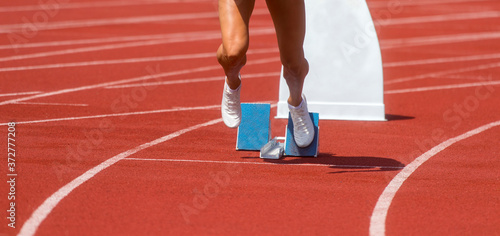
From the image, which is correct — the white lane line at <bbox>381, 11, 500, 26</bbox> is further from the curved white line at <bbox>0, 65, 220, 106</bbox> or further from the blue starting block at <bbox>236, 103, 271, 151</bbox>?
the blue starting block at <bbox>236, 103, 271, 151</bbox>

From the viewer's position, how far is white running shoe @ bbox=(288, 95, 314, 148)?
652 cm

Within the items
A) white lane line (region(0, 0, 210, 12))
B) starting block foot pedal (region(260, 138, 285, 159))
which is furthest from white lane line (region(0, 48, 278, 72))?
white lane line (region(0, 0, 210, 12))

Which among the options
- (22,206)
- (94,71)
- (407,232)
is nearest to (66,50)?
(94,71)

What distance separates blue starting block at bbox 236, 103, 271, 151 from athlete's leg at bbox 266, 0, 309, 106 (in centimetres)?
48

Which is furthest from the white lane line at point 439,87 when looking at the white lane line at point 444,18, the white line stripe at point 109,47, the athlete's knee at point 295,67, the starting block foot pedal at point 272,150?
the white lane line at point 444,18

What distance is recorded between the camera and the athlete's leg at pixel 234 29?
19.3 ft

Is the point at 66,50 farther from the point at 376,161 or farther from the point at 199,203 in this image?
the point at 199,203

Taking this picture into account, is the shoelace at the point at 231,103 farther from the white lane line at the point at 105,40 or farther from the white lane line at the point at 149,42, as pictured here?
the white lane line at the point at 105,40

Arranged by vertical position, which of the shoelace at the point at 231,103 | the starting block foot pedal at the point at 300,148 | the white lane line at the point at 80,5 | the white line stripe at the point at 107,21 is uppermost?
the white lane line at the point at 80,5

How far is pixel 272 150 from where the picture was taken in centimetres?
673

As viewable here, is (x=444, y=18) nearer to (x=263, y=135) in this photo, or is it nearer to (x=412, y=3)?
(x=412, y=3)

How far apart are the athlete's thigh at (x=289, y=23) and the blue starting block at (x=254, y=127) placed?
2.56 feet

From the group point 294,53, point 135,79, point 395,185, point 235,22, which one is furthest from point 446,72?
point 235,22

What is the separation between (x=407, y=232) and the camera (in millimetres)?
4625
